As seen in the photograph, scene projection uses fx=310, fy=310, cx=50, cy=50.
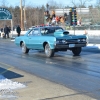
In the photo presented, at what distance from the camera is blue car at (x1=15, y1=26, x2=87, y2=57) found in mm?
15442

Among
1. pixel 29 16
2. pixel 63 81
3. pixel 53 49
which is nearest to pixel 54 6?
pixel 29 16

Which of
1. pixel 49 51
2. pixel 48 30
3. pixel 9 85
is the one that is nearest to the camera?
pixel 9 85

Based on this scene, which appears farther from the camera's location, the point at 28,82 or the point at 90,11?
the point at 90,11

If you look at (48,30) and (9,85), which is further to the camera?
(48,30)

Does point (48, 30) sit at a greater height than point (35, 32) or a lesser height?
greater

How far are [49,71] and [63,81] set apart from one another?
211 cm

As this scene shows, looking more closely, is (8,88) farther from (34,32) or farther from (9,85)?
(34,32)

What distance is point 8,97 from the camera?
7.14 meters

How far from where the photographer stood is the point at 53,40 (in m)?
15.3

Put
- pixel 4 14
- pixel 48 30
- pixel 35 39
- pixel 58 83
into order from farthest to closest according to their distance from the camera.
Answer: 1. pixel 4 14
2. pixel 35 39
3. pixel 48 30
4. pixel 58 83

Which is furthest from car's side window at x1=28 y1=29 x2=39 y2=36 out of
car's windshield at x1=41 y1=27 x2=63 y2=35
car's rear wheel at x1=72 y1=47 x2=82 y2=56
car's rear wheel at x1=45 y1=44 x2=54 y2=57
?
car's rear wheel at x1=72 y1=47 x2=82 y2=56

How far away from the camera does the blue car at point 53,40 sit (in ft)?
50.7

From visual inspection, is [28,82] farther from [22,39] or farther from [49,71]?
[22,39]

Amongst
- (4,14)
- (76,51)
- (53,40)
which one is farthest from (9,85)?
(4,14)
